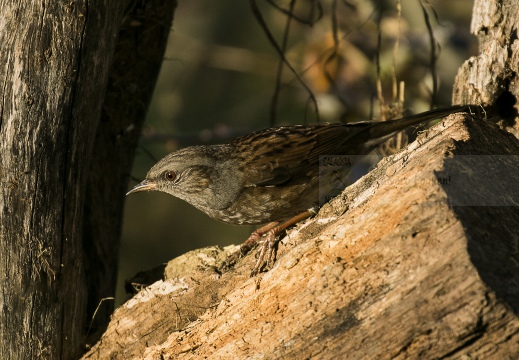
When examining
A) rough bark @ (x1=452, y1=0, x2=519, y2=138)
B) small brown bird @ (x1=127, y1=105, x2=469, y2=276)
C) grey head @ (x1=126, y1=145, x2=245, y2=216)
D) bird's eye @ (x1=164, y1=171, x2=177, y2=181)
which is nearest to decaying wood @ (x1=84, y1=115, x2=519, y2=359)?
rough bark @ (x1=452, y1=0, x2=519, y2=138)

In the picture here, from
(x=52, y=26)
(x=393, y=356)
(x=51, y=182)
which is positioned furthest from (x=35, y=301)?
(x=393, y=356)

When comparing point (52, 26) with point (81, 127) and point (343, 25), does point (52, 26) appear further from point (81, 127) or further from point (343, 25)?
point (343, 25)

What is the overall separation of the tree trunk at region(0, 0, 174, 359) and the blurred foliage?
1.90 m

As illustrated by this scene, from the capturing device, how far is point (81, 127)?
12.8ft

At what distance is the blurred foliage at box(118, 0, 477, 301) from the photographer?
21.6ft

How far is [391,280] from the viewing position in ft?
9.78

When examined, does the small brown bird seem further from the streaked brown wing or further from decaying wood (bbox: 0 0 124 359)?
decaying wood (bbox: 0 0 124 359)

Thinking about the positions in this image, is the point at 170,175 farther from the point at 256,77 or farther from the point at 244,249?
the point at 256,77

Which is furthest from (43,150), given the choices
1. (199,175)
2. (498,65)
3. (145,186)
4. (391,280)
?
(498,65)

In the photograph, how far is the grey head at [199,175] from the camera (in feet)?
16.2

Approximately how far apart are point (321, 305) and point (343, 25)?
15.8ft

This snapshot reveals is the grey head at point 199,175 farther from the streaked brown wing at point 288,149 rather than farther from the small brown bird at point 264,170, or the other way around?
the streaked brown wing at point 288,149

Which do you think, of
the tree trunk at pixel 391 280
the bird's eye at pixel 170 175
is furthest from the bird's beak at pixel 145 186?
the tree trunk at pixel 391 280

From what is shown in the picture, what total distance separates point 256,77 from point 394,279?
7184 mm
